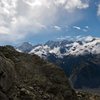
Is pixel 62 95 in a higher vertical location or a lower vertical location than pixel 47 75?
lower

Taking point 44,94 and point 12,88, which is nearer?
point 12,88

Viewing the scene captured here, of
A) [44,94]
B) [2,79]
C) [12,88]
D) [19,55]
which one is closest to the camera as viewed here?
[2,79]

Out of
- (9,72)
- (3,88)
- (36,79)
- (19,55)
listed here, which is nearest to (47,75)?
(36,79)

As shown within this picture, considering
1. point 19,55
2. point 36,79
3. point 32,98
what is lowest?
point 32,98

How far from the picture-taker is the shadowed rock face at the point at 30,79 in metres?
28.2

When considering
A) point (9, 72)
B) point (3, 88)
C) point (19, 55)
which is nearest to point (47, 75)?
point (19, 55)

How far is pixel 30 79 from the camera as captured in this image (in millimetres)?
35219

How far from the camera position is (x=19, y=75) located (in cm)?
3491

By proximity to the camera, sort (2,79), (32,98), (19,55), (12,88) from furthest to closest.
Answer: (19,55), (32,98), (12,88), (2,79)

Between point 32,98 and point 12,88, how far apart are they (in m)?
3.38

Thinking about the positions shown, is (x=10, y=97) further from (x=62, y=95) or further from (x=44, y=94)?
(x=62, y=95)

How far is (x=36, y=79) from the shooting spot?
35531 millimetres

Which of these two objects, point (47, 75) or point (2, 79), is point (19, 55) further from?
point (2, 79)

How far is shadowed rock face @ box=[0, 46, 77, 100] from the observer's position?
2822cm
